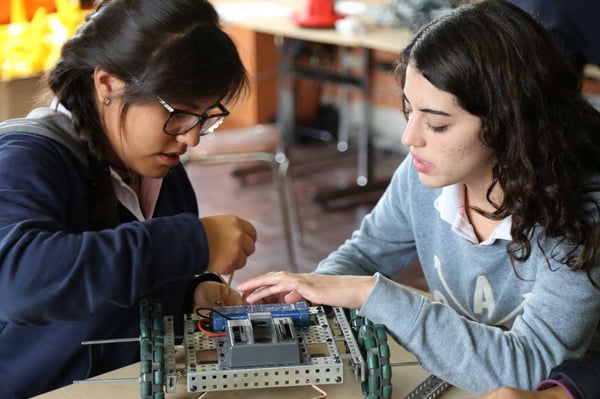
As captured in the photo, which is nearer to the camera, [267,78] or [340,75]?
[340,75]

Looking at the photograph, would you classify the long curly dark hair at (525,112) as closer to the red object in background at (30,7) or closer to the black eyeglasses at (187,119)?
the black eyeglasses at (187,119)

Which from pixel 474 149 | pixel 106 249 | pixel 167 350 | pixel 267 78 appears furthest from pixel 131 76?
pixel 267 78

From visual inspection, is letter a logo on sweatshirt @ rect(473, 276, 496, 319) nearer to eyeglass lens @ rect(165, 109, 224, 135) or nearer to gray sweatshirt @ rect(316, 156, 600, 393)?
gray sweatshirt @ rect(316, 156, 600, 393)

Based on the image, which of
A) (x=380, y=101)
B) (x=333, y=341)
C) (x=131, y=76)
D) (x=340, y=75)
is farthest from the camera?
(x=380, y=101)

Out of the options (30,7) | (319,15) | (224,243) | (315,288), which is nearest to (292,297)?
(315,288)

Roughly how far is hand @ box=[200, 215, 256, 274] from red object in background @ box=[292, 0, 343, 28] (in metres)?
3.05

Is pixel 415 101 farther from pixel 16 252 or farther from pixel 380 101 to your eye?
pixel 380 101

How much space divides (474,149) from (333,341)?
0.38 m

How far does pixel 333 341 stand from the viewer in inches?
48.0

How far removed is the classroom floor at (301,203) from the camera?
3762 mm

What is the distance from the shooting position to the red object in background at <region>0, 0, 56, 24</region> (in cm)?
289

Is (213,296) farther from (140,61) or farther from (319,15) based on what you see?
(319,15)

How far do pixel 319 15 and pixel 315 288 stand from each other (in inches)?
121

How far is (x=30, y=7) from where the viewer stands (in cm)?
295
